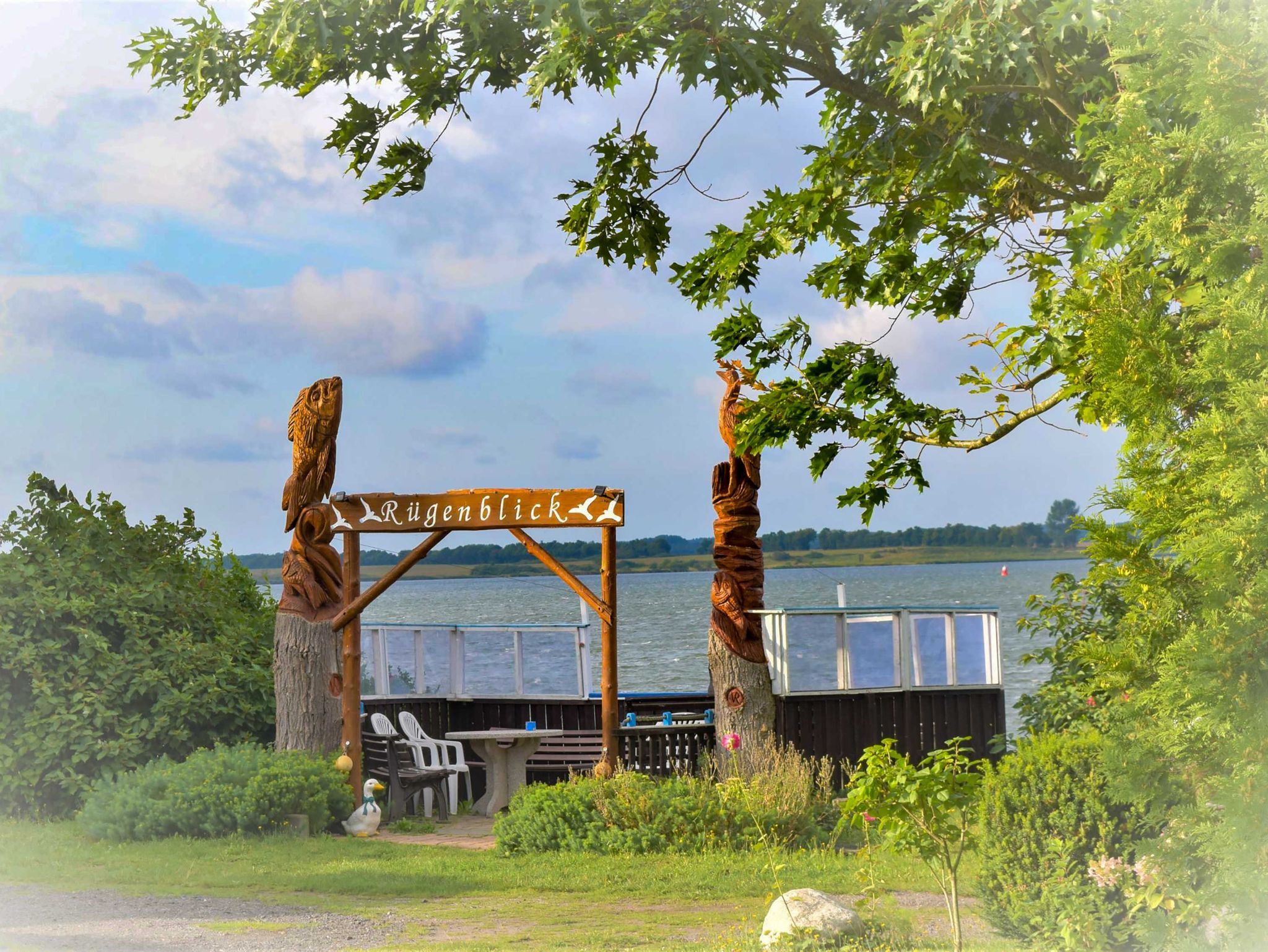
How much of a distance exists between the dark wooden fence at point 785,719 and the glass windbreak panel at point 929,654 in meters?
0.21

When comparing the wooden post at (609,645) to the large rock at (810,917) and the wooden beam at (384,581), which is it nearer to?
the wooden beam at (384,581)

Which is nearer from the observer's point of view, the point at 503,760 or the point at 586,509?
the point at 586,509

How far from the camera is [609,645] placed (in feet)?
41.8

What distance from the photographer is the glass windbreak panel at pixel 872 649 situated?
1435cm

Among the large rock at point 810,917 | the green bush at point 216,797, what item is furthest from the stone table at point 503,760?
the large rock at point 810,917

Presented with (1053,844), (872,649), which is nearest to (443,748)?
(872,649)

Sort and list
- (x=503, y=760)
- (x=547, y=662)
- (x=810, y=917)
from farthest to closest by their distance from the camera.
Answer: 1. (x=547, y=662)
2. (x=503, y=760)
3. (x=810, y=917)

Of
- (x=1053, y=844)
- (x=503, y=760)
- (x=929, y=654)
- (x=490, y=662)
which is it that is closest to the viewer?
(x=1053, y=844)

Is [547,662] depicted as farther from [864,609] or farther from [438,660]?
[864,609]

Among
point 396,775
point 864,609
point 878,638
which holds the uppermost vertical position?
point 864,609

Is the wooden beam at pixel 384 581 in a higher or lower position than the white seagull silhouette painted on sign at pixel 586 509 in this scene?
lower

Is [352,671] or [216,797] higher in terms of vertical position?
[352,671]

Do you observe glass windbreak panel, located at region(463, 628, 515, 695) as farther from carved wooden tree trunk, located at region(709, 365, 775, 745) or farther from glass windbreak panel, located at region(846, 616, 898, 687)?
carved wooden tree trunk, located at region(709, 365, 775, 745)

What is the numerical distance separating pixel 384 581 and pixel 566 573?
198 centimetres
